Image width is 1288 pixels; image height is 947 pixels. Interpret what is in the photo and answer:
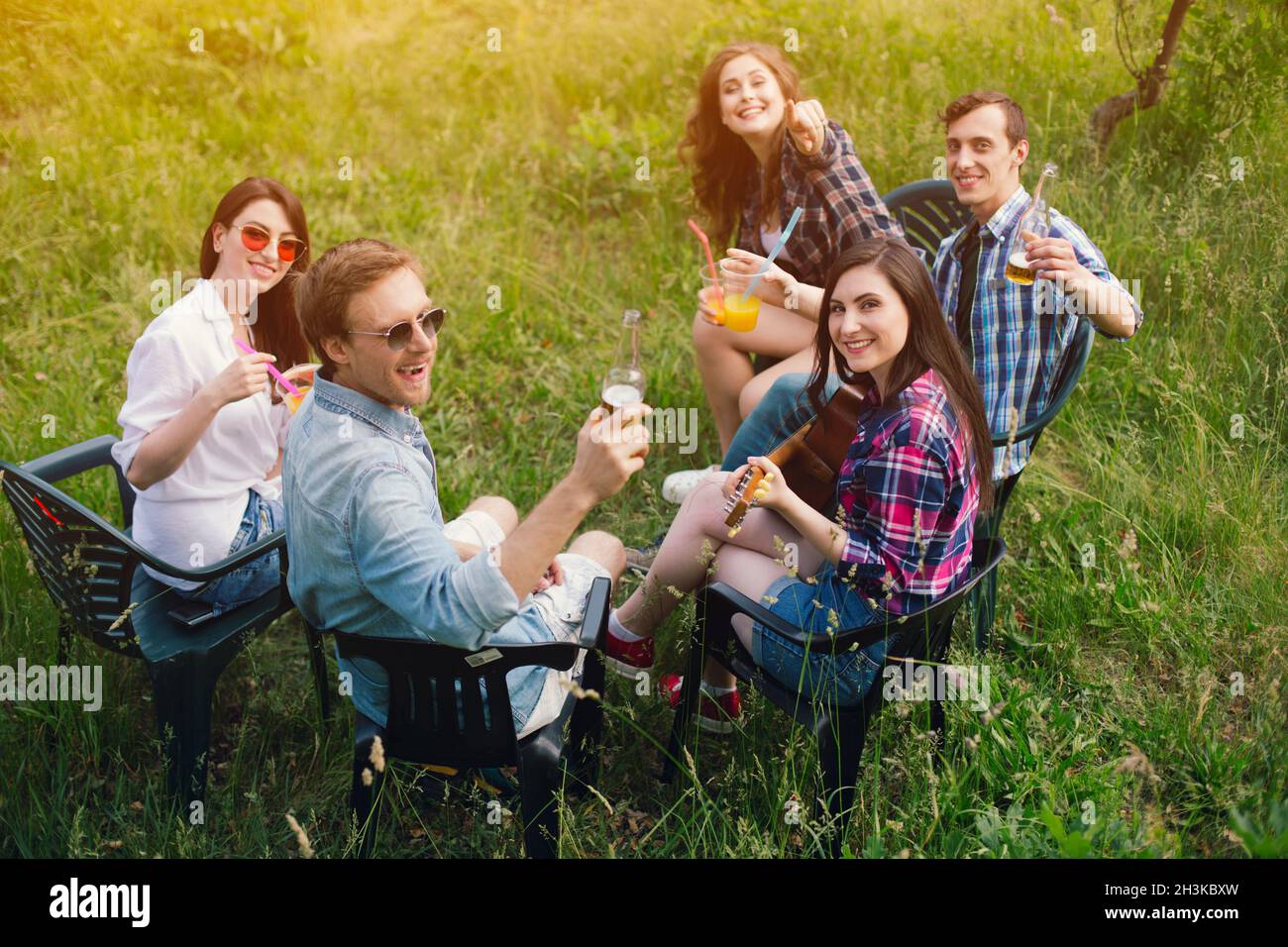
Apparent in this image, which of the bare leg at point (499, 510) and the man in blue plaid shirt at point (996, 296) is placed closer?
the man in blue plaid shirt at point (996, 296)

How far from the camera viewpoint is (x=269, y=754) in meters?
3.27

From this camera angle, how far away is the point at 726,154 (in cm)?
423

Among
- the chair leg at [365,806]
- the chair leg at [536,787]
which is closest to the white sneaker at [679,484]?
the chair leg at [536,787]

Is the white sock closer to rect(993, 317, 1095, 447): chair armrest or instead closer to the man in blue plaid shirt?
the man in blue plaid shirt

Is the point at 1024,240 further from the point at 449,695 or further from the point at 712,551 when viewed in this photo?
the point at 449,695

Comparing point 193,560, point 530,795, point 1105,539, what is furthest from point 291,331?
point 1105,539

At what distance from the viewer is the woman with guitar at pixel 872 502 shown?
2.56 meters

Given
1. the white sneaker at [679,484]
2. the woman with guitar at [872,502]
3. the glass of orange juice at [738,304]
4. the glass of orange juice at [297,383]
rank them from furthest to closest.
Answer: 1. the white sneaker at [679,484]
2. the glass of orange juice at [738,304]
3. the glass of orange juice at [297,383]
4. the woman with guitar at [872,502]

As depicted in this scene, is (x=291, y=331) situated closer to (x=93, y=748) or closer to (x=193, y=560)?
(x=193, y=560)

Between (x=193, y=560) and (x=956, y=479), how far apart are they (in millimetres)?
2135

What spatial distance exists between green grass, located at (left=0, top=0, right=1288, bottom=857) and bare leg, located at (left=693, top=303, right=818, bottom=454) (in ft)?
1.16

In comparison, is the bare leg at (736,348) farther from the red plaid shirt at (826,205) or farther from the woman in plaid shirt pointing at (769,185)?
the red plaid shirt at (826,205)

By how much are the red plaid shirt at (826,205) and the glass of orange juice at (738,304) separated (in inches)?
12.9

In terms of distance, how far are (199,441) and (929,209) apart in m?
2.83
